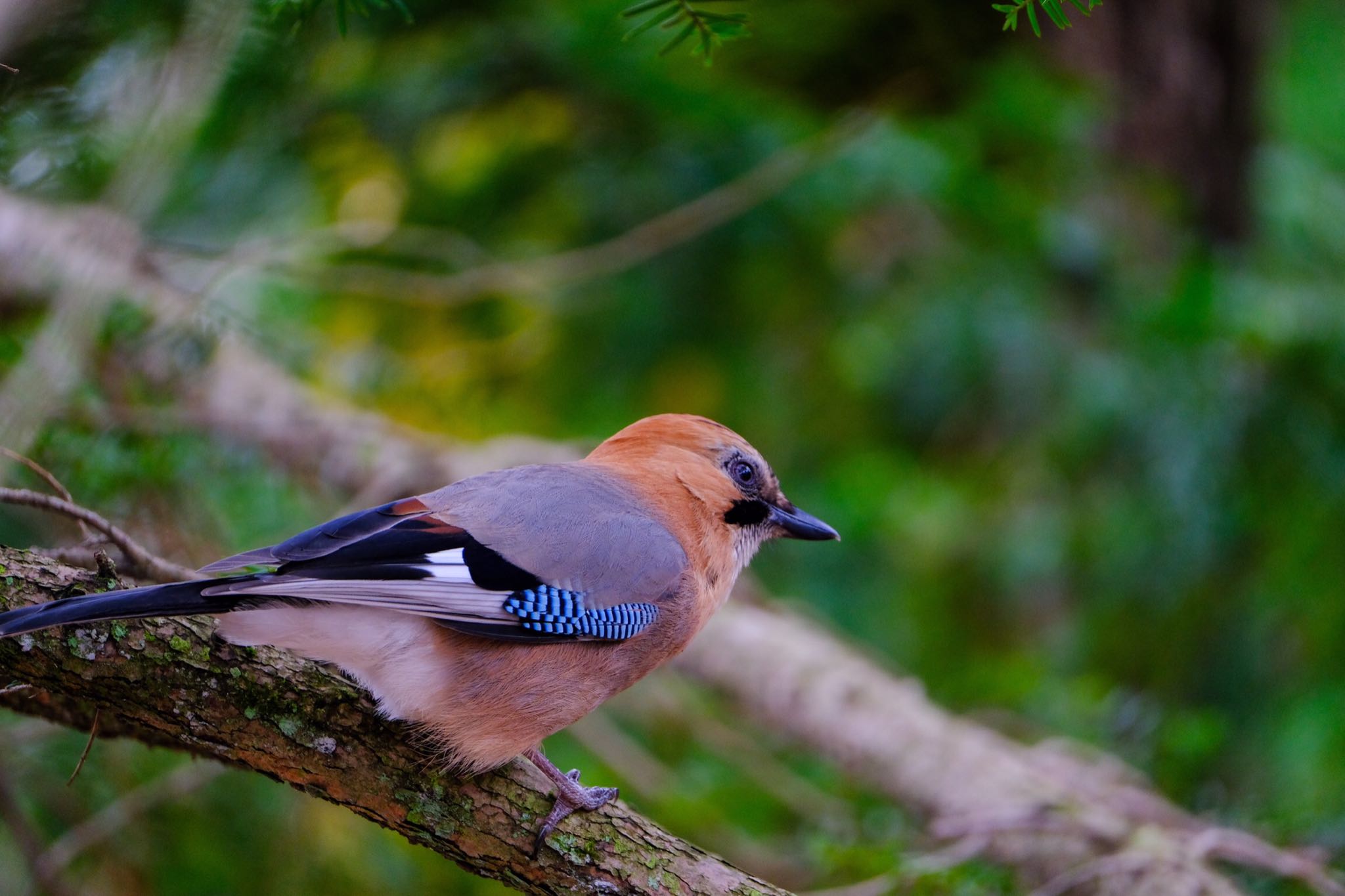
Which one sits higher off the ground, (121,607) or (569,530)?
(569,530)

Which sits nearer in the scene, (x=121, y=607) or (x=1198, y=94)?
(x=121, y=607)

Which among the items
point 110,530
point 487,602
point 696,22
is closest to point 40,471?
point 110,530

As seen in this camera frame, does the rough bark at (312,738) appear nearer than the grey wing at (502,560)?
Yes

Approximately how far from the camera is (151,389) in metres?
4.15

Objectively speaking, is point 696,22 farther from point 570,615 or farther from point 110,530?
point 110,530

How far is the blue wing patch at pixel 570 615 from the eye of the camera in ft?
8.30

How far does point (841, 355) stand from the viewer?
5312 mm

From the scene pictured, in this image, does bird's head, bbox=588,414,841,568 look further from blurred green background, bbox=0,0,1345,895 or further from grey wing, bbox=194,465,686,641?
blurred green background, bbox=0,0,1345,895

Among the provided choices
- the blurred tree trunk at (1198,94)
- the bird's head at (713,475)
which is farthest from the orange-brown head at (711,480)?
the blurred tree trunk at (1198,94)

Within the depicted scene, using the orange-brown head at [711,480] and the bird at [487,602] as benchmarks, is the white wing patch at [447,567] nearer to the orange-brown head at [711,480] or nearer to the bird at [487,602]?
the bird at [487,602]

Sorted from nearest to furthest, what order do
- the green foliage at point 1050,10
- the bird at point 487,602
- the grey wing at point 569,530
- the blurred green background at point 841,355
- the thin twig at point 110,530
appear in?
1. the green foliage at point 1050,10
2. the thin twig at point 110,530
3. the bird at point 487,602
4. the grey wing at point 569,530
5. the blurred green background at point 841,355

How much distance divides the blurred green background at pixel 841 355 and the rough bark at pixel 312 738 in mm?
1552

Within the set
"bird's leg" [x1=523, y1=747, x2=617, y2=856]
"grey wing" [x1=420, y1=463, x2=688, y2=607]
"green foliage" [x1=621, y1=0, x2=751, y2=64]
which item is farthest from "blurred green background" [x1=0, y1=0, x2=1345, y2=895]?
"green foliage" [x1=621, y1=0, x2=751, y2=64]

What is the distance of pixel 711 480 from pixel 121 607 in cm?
177
